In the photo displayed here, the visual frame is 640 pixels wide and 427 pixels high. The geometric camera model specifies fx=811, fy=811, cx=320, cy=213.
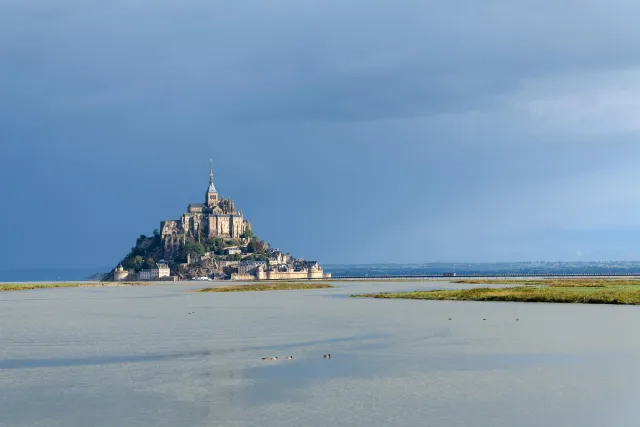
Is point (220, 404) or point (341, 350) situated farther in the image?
point (341, 350)

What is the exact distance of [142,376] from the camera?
85.9 feet

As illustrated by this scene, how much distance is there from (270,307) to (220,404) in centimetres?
4210

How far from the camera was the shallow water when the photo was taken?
20031 millimetres

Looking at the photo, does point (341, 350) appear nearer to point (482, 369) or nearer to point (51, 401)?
point (482, 369)

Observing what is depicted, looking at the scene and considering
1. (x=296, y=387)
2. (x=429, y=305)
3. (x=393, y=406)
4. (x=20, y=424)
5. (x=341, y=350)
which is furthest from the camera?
→ (x=429, y=305)

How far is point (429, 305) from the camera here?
207 ft

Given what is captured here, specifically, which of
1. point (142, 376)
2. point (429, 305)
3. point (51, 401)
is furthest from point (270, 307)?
point (51, 401)

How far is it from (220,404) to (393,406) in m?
4.57

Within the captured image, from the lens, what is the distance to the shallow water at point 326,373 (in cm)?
2003

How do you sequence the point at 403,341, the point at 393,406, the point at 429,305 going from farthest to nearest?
the point at 429,305 → the point at 403,341 → the point at 393,406

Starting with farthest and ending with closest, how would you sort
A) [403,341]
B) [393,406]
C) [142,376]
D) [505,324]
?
[505,324] → [403,341] → [142,376] → [393,406]

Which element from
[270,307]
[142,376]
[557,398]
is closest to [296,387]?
[142,376]

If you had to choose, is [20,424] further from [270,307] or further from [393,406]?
[270,307]

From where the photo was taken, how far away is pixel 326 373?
26.7 m
